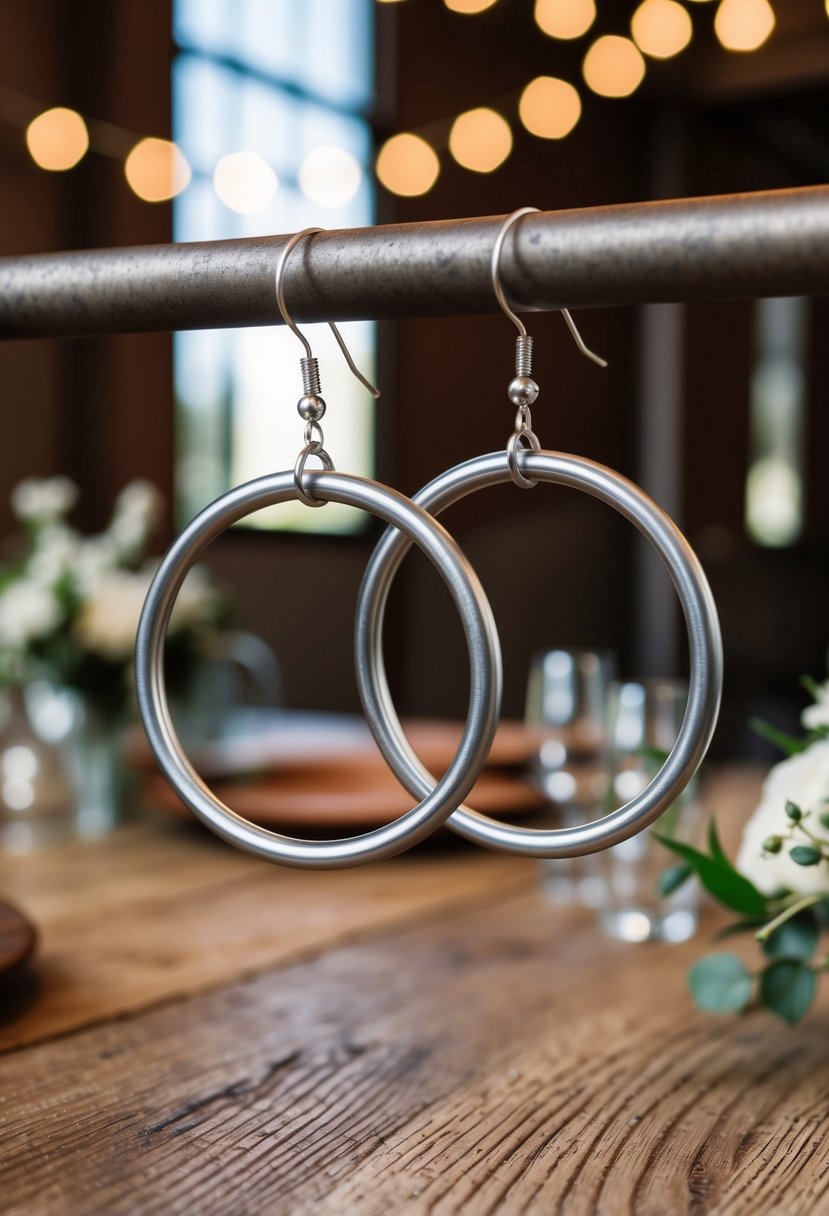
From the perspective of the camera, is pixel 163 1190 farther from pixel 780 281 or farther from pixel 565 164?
pixel 565 164

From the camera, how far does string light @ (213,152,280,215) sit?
10.3ft

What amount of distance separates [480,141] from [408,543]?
12.7ft

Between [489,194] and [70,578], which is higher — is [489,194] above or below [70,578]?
above

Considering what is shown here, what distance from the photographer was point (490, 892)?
3.18 ft

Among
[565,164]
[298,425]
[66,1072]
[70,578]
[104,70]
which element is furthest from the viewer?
[565,164]

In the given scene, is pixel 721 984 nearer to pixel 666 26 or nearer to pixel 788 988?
pixel 788 988

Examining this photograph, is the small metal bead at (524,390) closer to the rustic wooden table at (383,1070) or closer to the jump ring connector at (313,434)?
the jump ring connector at (313,434)

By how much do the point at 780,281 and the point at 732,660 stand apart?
160 inches

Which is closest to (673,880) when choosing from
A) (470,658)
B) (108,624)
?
(470,658)

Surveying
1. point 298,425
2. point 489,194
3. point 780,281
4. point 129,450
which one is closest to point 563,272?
point 780,281

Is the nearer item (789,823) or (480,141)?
(789,823)

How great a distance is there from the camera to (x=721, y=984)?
0.63m

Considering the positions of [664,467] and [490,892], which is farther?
[664,467]

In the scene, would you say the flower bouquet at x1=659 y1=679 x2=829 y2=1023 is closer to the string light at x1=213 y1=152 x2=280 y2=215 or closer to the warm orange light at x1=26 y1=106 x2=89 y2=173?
the warm orange light at x1=26 y1=106 x2=89 y2=173
